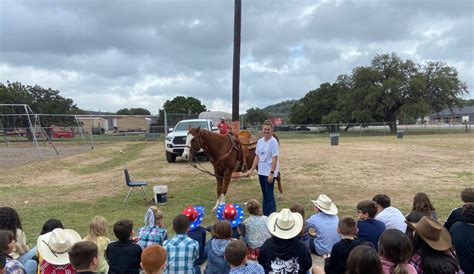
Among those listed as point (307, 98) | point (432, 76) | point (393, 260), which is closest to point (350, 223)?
point (393, 260)

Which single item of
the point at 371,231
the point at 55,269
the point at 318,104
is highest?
the point at 318,104

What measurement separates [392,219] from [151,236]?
2.80 metres

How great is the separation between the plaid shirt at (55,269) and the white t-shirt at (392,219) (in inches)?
132

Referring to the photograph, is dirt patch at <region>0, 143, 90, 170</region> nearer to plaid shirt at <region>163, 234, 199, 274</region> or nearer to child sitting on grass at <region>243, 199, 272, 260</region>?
child sitting on grass at <region>243, 199, 272, 260</region>

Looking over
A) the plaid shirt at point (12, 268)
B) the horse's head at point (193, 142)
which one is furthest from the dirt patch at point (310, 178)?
the plaid shirt at point (12, 268)

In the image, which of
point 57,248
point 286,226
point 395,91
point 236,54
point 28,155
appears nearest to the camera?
point 57,248

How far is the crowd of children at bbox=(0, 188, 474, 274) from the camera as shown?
2.96m

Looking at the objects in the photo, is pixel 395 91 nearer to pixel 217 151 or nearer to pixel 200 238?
pixel 217 151

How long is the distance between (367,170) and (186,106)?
88.8 meters

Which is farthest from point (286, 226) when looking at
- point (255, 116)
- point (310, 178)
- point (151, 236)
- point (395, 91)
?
point (255, 116)

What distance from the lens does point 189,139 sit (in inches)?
349

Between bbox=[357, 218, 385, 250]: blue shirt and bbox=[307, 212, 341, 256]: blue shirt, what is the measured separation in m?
0.49

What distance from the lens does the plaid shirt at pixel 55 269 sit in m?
3.36

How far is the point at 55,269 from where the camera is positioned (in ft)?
11.0
